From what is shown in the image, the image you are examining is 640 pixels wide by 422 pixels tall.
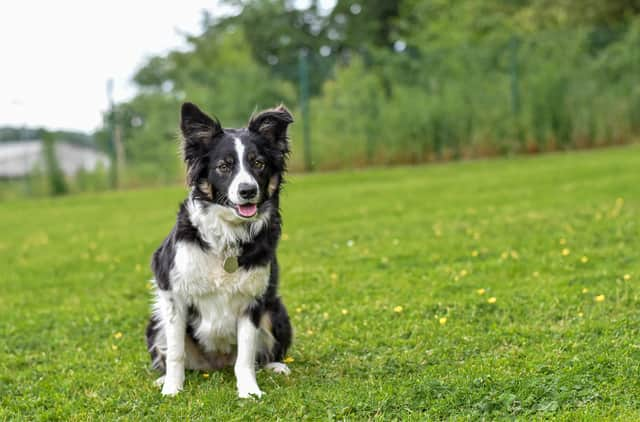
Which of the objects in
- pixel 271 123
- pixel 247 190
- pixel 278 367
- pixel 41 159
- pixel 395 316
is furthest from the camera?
pixel 41 159

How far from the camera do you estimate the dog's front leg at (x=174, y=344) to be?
495 centimetres

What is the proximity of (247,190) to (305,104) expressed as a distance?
16.5 meters

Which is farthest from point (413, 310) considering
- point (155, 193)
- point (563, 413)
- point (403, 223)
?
point (155, 193)

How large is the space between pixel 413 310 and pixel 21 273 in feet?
18.5

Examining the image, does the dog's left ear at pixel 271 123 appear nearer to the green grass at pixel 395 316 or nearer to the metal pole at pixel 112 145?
the green grass at pixel 395 316

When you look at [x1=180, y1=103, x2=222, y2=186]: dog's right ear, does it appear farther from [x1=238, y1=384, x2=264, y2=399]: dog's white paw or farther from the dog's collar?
[x1=238, y1=384, x2=264, y2=399]: dog's white paw

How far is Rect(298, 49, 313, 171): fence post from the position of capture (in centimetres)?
2098

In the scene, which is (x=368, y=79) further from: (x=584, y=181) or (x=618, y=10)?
(x=618, y=10)

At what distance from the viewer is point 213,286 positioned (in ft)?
15.8

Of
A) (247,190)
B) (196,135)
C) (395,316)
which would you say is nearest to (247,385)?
(247,190)

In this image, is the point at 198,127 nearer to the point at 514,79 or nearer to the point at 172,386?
the point at 172,386

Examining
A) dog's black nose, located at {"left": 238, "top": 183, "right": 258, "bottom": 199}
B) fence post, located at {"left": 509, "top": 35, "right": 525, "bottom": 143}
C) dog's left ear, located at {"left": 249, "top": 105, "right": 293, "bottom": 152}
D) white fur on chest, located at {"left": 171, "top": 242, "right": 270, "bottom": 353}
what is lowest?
white fur on chest, located at {"left": 171, "top": 242, "right": 270, "bottom": 353}

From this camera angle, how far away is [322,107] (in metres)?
20.9

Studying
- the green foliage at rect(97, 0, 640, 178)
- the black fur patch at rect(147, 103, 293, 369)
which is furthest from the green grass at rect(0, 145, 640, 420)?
the green foliage at rect(97, 0, 640, 178)
